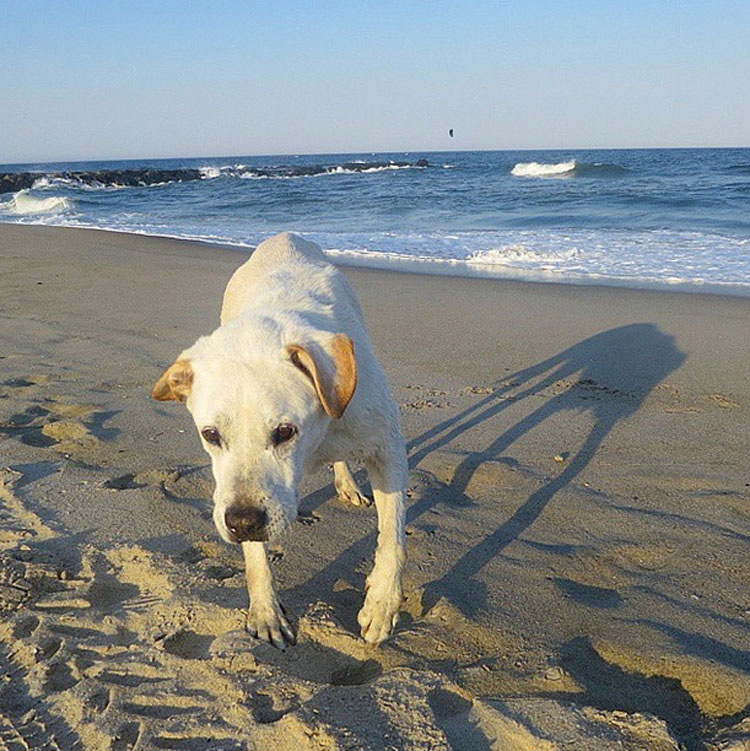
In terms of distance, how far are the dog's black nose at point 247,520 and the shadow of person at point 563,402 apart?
0.93 metres

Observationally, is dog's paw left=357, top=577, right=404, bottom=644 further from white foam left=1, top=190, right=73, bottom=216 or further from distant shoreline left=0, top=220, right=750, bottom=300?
white foam left=1, top=190, right=73, bottom=216

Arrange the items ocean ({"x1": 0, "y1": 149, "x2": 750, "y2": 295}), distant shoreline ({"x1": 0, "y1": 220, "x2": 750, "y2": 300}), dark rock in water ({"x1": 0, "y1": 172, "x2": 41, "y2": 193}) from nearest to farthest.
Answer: distant shoreline ({"x1": 0, "y1": 220, "x2": 750, "y2": 300}), ocean ({"x1": 0, "y1": 149, "x2": 750, "y2": 295}), dark rock in water ({"x1": 0, "y1": 172, "x2": 41, "y2": 193})

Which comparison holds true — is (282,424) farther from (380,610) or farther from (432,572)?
(432,572)

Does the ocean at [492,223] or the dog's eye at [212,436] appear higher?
the dog's eye at [212,436]

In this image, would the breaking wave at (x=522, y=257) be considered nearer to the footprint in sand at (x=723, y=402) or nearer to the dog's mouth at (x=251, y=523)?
the footprint in sand at (x=723, y=402)

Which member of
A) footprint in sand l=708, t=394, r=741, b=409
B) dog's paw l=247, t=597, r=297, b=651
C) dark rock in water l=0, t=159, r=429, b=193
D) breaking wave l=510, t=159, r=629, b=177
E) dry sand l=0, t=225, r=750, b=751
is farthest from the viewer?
dark rock in water l=0, t=159, r=429, b=193

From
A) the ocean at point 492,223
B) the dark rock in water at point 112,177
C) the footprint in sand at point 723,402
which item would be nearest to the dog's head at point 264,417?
the footprint in sand at point 723,402

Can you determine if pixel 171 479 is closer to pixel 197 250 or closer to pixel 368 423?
pixel 368 423

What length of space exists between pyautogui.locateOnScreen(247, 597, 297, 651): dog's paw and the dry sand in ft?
0.17

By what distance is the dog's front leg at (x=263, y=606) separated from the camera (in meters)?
2.90

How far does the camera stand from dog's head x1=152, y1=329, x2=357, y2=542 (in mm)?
2654

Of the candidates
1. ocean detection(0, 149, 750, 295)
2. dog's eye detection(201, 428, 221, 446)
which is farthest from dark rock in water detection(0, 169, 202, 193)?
dog's eye detection(201, 428, 221, 446)

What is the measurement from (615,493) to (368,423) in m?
A: 1.78

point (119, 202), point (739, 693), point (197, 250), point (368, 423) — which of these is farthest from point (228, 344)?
point (119, 202)
